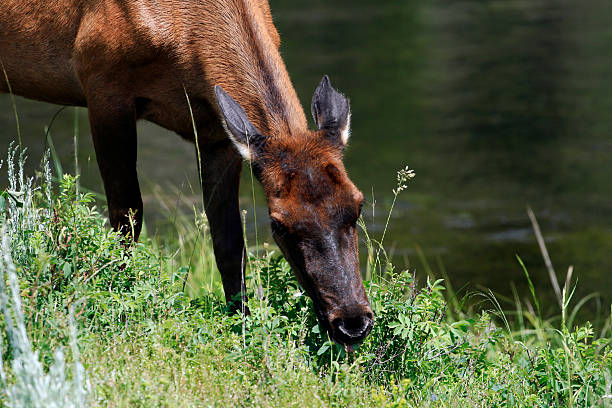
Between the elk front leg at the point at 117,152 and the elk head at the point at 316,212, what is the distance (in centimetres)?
87

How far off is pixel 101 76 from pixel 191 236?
3.11 m

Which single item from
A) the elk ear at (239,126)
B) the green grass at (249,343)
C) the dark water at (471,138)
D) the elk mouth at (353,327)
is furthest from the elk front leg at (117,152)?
the elk mouth at (353,327)

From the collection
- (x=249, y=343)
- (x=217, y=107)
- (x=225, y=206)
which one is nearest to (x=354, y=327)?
(x=249, y=343)

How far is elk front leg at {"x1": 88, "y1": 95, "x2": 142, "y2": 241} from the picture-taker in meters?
5.30

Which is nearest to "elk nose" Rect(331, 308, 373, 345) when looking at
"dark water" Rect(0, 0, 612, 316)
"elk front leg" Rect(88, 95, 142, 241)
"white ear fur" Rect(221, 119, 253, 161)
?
"white ear fur" Rect(221, 119, 253, 161)

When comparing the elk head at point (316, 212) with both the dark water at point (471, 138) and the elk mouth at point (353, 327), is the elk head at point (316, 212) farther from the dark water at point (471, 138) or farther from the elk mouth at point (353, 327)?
the dark water at point (471, 138)

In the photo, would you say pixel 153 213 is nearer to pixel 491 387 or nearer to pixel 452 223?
pixel 452 223

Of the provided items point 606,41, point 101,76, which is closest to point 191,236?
point 101,76

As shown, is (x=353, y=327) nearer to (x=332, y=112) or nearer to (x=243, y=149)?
(x=243, y=149)

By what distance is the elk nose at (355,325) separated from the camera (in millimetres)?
4211

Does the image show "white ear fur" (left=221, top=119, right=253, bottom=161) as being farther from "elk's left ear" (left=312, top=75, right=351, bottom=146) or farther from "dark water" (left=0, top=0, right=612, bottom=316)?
"dark water" (left=0, top=0, right=612, bottom=316)

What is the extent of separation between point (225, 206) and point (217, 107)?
2.81ft

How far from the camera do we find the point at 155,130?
14.2m

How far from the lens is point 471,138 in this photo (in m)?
13.3
